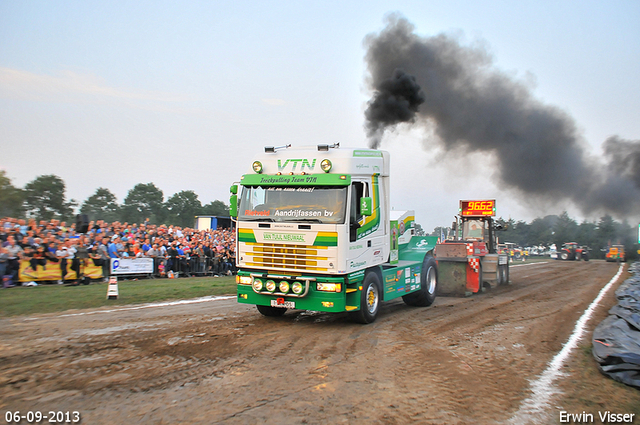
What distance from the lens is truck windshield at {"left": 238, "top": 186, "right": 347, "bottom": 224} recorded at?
8422mm

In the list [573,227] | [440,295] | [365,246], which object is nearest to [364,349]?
[365,246]

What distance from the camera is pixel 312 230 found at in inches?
329

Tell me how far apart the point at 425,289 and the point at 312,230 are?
5067mm

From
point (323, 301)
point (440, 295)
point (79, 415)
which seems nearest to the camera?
point (79, 415)

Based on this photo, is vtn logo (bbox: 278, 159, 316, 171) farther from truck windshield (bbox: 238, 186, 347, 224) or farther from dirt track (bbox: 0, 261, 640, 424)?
dirt track (bbox: 0, 261, 640, 424)

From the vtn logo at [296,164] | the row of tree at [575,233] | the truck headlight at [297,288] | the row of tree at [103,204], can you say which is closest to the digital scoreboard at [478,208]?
the row of tree at [575,233]

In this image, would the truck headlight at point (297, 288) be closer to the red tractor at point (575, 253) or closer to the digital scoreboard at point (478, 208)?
the digital scoreboard at point (478, 208)

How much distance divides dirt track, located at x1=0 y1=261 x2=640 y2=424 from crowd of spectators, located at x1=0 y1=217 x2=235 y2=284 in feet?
21.1

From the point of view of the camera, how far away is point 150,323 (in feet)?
28.9

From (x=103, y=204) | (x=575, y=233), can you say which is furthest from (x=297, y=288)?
(x=575, y=233)

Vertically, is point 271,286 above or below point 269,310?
above

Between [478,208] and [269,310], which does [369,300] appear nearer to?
[269,310]

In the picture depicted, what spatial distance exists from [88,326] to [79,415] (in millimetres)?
4531

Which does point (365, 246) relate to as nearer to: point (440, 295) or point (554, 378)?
point (554, 378)
